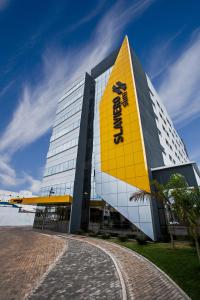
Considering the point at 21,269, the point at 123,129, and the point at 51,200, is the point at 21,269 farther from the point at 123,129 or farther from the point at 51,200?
the point at 123,129

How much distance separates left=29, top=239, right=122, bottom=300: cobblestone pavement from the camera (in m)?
7.14

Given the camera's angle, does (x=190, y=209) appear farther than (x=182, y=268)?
Yes

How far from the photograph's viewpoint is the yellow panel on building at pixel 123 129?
934 inches

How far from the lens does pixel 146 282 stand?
8.28m

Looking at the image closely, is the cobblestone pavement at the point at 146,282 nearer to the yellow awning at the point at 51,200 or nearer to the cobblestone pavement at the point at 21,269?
the cobblestone pavement at the point at 21,269

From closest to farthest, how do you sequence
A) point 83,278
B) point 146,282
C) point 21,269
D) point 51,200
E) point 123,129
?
point 146,282
point 83,278
point 21,269
point 123,129
point 51,200

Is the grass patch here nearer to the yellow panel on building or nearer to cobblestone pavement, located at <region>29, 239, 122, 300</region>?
cobblestone pavement, located at <region>29, 239, 122, 300</region>

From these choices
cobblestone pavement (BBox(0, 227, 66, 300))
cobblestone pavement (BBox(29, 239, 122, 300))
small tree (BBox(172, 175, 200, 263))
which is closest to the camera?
cobblestone pavement (BBox(29, 239, 122, 300))

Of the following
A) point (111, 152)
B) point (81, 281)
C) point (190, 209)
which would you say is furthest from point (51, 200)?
point (190, 209)

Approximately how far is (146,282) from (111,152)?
20644 mm

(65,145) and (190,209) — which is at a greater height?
(65,145)

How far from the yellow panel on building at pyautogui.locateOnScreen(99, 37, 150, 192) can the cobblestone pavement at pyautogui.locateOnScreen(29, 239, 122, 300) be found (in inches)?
490

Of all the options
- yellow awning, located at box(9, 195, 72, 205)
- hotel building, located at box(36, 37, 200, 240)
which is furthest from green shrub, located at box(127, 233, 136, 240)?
yellow awning, located at box(9, 195, 72, 205)

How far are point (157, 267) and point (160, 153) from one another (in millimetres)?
21770
